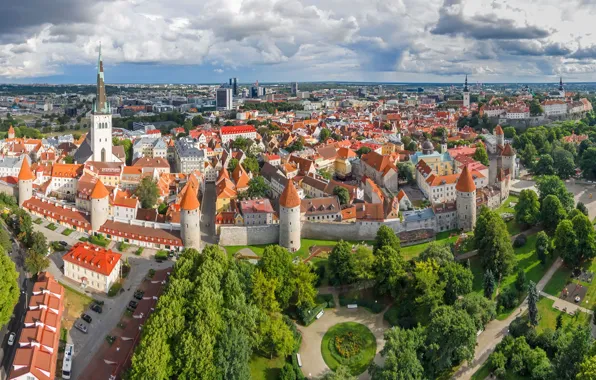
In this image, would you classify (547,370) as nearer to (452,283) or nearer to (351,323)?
(452,283)

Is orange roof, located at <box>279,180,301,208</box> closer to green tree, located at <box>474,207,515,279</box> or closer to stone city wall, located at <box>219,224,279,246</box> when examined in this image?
stone city wall, located at <box>219,224,279,246</box>

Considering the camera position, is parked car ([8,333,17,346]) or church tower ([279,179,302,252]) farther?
church tower ([279,179,302,252])

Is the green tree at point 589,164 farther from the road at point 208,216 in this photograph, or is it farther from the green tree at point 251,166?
the road at point 208,216

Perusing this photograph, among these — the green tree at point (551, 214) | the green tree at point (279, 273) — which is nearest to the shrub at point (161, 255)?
the green tree at point (279, 273)

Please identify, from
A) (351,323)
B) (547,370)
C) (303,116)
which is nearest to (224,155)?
(351,323)

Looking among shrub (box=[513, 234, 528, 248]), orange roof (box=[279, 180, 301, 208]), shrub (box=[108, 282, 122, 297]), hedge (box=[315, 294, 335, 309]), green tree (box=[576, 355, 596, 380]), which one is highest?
orange roof (box=[279, 180, 301, 208])

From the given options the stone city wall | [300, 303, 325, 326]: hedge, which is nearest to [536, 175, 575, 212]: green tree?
the stone city wall

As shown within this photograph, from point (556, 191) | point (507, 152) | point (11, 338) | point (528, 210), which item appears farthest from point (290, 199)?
point (507, 152)

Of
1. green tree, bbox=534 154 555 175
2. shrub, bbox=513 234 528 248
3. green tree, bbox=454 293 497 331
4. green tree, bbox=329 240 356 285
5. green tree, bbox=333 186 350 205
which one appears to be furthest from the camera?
green tree, bbox=534 154 555 175
